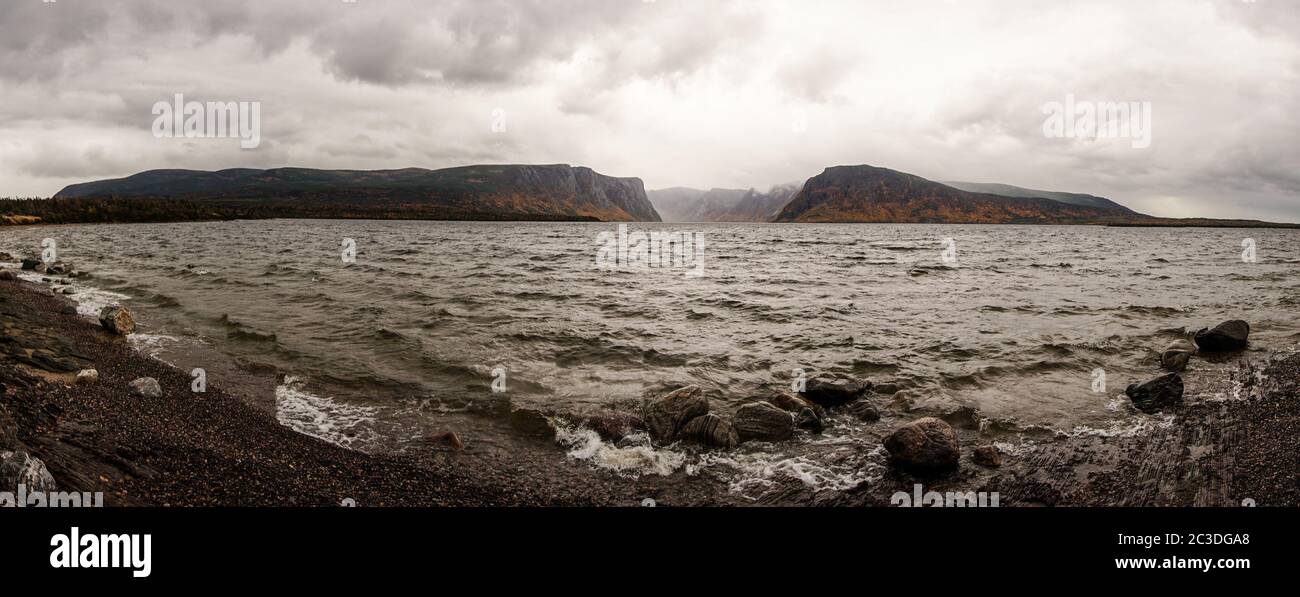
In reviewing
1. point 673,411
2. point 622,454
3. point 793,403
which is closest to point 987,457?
point 793,403

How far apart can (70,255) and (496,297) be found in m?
40.4

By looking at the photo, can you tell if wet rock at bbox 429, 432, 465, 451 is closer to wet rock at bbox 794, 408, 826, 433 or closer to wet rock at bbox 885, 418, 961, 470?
wet rock at bbox 794, 408, 826, 433

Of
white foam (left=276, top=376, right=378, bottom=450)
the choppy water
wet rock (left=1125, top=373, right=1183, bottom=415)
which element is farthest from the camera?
the choppy water

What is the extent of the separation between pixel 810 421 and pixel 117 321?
69.1ft

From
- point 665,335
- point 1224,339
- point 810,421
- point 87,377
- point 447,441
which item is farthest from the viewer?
point 665,335

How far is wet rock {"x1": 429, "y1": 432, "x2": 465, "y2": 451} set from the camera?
9898mm

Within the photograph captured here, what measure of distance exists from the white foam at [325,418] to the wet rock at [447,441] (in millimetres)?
1093

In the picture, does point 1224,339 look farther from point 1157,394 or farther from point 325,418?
point 325,418

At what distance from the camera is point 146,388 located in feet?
35.0

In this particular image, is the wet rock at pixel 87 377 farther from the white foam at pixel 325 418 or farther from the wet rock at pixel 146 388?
the white foam at pixel 325 418

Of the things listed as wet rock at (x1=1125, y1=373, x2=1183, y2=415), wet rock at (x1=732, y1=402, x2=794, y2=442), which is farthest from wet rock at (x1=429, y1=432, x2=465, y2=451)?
wet rock at (x1=1125, y1=373, x2=1183, y2=415)

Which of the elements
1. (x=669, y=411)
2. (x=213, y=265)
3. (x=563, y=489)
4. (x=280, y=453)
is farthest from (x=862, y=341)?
(x=213, y=265)

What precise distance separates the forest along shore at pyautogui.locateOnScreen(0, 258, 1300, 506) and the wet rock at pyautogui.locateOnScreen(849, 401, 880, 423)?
0.12 m
